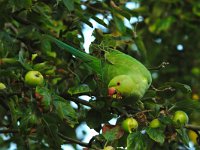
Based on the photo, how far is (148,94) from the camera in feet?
4.85

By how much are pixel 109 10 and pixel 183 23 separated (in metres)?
1.58

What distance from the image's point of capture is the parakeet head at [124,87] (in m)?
1.26

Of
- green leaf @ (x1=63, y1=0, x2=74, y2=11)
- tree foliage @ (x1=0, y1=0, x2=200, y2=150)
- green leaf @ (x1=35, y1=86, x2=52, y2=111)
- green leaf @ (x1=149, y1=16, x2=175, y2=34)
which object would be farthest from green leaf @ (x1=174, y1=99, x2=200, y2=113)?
green leaf @ (x1=149, y1=16, x2=175, y2=34)

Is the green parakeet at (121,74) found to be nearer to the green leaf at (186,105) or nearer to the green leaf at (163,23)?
the green leaf at (186,105)

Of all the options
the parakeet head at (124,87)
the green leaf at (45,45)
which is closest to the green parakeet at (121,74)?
the parakeet head at (124,87)

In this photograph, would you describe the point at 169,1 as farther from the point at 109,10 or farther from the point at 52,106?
the point at 52,106

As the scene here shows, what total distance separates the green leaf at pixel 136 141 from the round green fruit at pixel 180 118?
98 mm

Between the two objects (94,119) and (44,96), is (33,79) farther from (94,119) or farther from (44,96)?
(94,119)

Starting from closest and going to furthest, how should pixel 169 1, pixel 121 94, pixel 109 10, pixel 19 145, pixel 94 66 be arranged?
1. pixel 121 94
2. pixel 94 66
3. pixel 19 145
4. pixel 109 10
5. pixel 169 1

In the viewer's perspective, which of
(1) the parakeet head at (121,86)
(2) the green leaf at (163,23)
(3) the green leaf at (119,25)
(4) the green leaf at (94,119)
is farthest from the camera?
(2) the green leaf at (163,23)

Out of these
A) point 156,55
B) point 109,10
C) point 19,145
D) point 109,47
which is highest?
point 156,55

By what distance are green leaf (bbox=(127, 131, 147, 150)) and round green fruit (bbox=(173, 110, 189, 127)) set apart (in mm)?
98

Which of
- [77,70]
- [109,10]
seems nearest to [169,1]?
[109,10]

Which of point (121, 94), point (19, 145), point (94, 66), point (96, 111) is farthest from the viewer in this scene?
point (19, 145)
